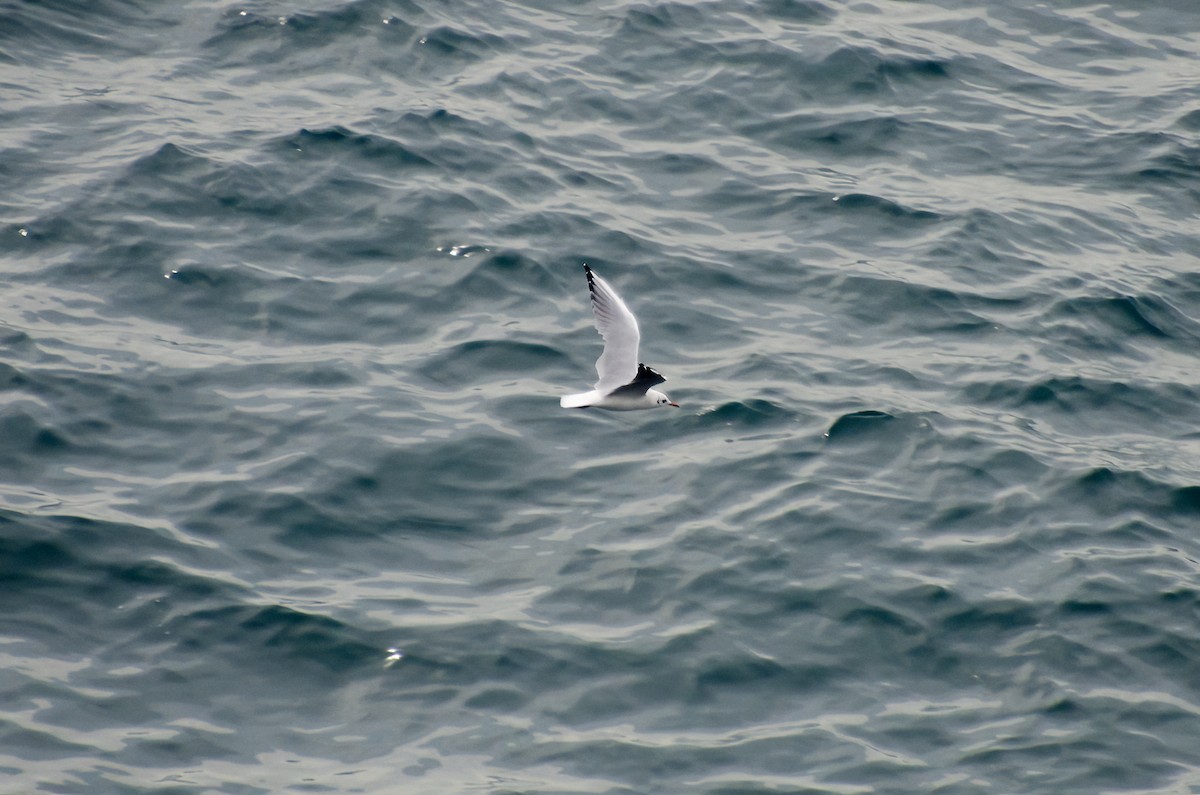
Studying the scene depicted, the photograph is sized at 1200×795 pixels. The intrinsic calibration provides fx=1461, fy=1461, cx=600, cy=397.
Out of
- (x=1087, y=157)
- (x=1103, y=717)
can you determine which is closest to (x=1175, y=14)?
(x=1087, y=157)

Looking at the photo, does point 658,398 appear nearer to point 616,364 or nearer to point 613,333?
point 616,364

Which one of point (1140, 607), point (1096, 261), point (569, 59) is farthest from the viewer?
point (569, 59)

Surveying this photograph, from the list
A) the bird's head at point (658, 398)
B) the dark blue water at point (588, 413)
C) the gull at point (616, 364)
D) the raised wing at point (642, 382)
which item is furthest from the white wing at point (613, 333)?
the dark blue water at point (588, 413)

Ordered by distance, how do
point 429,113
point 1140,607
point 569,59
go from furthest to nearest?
point 569,59
point 429,113
point 1140,607

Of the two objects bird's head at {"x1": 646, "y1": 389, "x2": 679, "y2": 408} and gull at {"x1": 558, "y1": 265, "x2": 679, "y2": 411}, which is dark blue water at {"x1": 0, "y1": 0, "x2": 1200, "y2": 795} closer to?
bird's head at {"x1": 646, "y1": 389, "x2": 679, "y2": 408}

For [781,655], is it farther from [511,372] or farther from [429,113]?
[429,113]

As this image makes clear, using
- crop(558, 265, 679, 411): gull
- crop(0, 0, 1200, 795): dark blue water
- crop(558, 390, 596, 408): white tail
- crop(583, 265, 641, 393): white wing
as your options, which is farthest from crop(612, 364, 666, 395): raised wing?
crop(0, 0, 1200, 795): dark blue water
